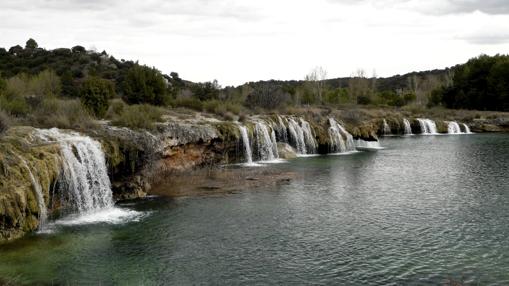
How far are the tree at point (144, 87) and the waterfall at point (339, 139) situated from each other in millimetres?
15335

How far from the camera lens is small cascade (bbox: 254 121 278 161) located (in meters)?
38.9

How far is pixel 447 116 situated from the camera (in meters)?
76.7

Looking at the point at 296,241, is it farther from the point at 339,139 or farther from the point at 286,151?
the point at 339,139

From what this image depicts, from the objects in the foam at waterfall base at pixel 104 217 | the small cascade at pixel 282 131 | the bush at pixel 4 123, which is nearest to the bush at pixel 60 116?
the bush at pixel 4 123

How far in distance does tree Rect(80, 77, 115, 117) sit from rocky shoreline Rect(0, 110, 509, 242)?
414cm

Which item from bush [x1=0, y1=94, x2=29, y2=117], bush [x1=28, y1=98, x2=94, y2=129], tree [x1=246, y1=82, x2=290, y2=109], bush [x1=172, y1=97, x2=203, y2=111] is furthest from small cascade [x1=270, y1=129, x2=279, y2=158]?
bush [x1=0, y1=94, x2=29, y2=117]

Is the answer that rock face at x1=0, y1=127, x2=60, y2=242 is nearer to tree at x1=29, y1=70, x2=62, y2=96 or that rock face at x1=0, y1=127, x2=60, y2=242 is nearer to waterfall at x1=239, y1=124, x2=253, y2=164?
waterfall at x1=239, y1=124, x2=253, y2=164

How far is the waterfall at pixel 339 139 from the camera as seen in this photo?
A: 4569 cm

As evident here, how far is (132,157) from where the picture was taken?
25.5m

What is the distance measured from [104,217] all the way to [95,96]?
44.5 feet

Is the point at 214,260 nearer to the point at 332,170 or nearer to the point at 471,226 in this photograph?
the point at 471,226

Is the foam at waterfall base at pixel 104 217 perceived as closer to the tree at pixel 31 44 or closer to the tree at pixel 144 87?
the tree at pixel 144 87

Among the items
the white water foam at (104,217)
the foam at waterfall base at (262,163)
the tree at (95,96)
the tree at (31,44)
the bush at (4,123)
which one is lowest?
the white water foam at (104,217)

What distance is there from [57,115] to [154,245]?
1245 cm
